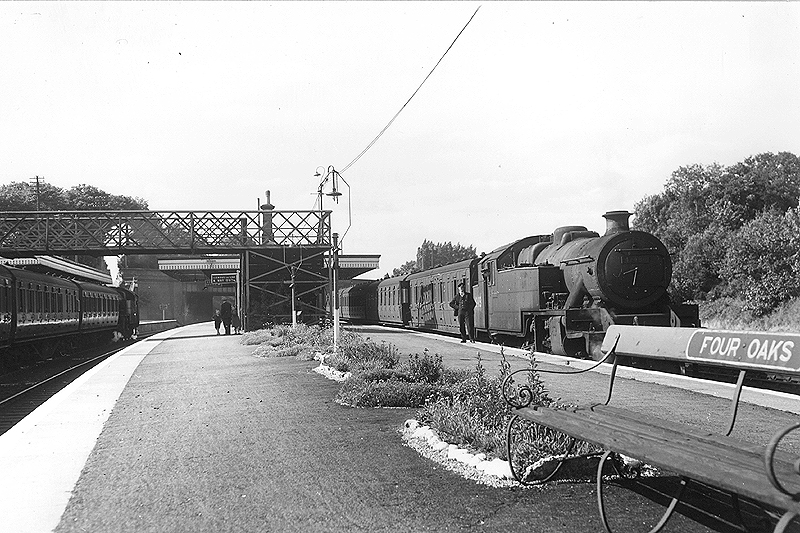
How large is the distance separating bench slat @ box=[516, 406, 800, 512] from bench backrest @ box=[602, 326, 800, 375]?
1.65ft

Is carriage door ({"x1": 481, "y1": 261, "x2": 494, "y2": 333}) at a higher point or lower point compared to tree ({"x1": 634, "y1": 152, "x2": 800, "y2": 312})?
lower

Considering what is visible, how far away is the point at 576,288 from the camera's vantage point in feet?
56.0

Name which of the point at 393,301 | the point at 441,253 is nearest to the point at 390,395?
the point at 393,301

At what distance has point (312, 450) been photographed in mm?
7199

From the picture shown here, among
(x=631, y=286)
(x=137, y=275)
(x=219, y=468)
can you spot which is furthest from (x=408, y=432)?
(x=137, y=275)

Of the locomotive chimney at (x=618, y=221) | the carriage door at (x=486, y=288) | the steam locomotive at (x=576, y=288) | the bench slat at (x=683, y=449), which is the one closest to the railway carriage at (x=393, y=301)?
the steam locomotive at (x=576, y=288)

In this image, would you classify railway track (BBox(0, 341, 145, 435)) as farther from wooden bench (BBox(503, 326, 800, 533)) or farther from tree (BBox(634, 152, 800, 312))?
tree (BBox(634, 152, 800, 312))

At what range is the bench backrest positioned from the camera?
438 cm

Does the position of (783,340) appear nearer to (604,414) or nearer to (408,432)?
(604,414)

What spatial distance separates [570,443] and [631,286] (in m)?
10.7

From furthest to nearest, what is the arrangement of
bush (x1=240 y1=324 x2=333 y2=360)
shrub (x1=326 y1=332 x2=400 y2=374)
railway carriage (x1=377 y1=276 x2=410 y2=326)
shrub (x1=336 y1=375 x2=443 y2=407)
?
railway carriage (x1=377 y1=276 x2=410 y2=326) < bush (x1=240 y1=324 x2=333 y2=360) < shrub (x1=326 y1=332 x2=400 y2=374) < shrub (x1=336 y1=375 x2=443 y2=407)

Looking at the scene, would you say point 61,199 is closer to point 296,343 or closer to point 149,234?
point 149,234

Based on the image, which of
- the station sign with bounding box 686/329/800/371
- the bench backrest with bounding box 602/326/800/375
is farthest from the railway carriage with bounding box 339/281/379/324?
the station sign with bounding box 686/329/800/371

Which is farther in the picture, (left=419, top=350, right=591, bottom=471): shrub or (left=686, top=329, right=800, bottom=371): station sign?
(left=419, top=350, right=591, bottom=471): shrub
